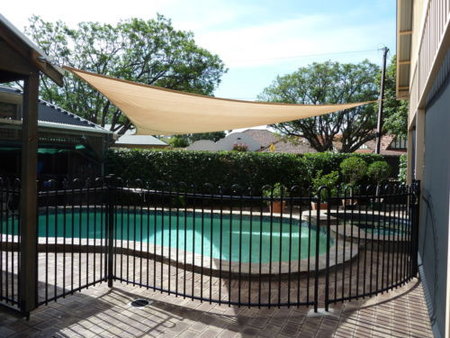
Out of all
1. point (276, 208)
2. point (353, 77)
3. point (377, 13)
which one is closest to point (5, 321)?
point (276, 208)

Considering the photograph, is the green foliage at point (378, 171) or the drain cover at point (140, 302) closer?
the drain cover at point (140, 302)

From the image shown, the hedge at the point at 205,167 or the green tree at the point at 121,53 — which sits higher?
the green tree at the point at 121,53

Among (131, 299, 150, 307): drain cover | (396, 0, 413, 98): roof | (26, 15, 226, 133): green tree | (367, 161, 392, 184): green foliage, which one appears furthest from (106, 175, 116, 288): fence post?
(26, 15, 226, 133): green tree

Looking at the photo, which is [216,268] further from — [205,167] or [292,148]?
[292,148]

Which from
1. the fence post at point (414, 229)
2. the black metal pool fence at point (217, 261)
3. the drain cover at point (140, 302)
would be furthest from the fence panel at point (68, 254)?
the fence post at point (414, 229)

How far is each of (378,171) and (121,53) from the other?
16.5 metres

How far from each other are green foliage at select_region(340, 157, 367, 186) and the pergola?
39.9 ft

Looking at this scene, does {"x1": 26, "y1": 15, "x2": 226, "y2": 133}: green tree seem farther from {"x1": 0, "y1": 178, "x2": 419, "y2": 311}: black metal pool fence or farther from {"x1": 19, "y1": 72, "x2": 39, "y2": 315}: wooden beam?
{"x1": 19, "y1": 72, "x2": 39, "y2": 315}: wooden beam

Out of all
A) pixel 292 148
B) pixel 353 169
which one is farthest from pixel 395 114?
pixel 292 148

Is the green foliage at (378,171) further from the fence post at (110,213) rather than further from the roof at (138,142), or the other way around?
the roof at (138,142)

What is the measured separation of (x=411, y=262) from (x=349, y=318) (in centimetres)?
187

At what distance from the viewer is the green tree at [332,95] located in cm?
3259

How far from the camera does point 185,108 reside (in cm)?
585

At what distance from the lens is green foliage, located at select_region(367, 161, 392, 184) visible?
14.0 meters
